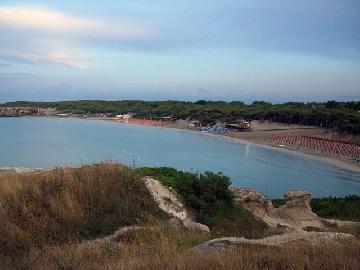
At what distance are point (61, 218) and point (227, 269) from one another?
13.6 ft

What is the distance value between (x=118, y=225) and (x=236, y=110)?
303 ft

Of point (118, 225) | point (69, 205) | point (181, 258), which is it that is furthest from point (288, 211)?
point (181, 258)

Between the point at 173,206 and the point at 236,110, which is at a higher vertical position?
the point at 236,110

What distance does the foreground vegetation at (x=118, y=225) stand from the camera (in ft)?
16.6

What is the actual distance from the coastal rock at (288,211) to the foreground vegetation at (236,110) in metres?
52.6

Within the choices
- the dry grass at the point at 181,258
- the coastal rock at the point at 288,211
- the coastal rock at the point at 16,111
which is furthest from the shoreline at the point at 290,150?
the coastal rock at the point at 16,111

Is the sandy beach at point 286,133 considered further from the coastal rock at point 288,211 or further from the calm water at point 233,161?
the coastal rock at point 288,211

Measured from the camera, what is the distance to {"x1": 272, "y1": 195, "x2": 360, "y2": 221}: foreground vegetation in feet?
67.4

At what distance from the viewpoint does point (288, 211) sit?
699 inches

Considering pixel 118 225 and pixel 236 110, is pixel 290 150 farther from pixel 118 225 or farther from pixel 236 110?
pixel 118 225

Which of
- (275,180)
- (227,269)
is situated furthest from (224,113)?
(227,269)

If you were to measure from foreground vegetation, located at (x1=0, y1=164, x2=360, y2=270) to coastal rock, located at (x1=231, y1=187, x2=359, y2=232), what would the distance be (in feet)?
9.17

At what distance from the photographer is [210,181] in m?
11.9

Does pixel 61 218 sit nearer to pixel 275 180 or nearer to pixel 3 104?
pixel 275 180
